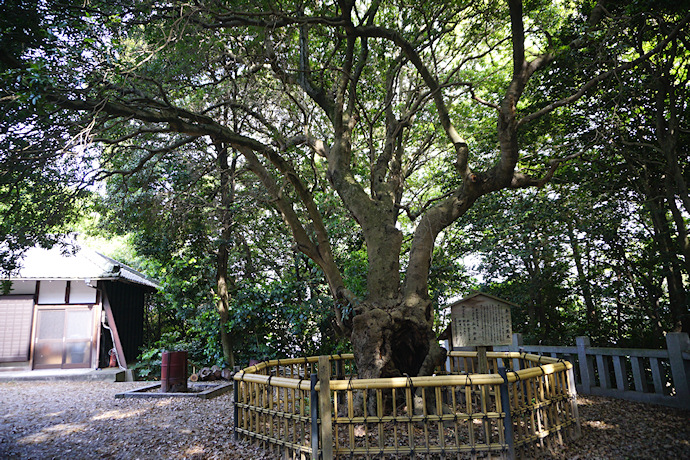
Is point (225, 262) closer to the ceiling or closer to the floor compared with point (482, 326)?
closer to the ceiling

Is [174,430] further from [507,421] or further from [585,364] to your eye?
[585,364]

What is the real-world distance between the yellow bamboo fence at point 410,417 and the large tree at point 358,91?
1177 millimetres

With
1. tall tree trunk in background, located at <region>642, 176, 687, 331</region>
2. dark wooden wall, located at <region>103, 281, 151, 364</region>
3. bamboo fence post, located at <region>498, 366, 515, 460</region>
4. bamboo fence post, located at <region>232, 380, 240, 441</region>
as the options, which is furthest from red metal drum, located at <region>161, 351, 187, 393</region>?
tall tree trunk in background, located at <region>642, 176, 687, 331</region>

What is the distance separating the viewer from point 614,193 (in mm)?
8750

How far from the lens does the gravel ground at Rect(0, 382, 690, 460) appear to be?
4914 mm

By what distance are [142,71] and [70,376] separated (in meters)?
9.33

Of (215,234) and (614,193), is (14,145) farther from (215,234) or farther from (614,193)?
(614,193)

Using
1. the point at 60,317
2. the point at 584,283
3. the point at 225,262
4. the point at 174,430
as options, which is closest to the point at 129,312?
the point at 60,317

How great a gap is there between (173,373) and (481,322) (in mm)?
6647

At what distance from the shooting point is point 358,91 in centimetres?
961

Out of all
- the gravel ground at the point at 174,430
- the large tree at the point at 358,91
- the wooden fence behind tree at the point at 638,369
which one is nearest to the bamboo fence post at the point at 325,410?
the gravel ground at the point at 174,430

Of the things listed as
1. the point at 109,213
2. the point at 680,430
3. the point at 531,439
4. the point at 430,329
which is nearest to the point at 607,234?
the point at 680,430

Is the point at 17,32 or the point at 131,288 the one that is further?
the point at 131,288

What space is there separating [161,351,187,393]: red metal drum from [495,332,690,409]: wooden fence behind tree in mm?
6971
